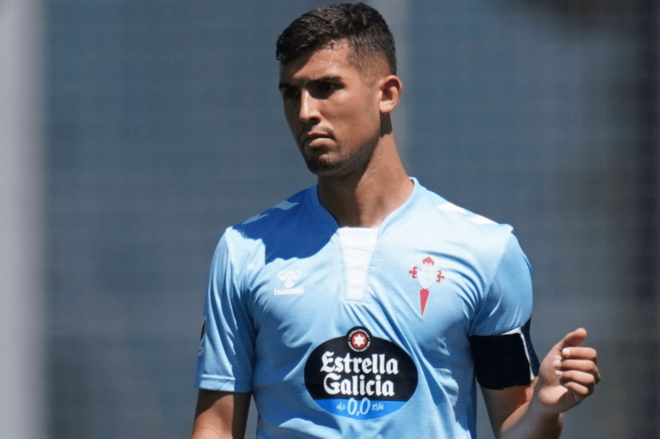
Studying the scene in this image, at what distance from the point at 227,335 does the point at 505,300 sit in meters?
0.57

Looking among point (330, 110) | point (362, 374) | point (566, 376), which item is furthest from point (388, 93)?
point (566, 376)

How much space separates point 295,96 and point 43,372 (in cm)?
212

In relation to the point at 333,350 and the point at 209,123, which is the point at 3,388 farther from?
the point at 333,350

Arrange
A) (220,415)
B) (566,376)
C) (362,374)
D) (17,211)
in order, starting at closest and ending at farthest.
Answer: (566,376), (362,374), (220,415), (17,211)

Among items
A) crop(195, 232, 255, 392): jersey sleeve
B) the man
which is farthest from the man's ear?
crop(195, 232, 255, 392): jersey sleeve

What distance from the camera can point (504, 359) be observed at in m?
1.88

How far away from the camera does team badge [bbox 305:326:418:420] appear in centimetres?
181

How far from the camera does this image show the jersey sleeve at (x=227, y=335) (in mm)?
1889

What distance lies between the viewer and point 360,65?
76.5 inches

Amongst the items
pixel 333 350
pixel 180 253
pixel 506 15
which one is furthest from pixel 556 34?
pixel 333 350

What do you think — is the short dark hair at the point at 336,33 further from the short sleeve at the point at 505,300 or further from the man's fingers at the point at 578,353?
the man's fingers at the point at 578,353

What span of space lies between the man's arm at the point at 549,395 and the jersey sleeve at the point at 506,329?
35mm

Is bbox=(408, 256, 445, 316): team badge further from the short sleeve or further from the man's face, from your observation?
the man's face

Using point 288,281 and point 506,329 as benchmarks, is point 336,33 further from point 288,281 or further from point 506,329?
point 506,329
